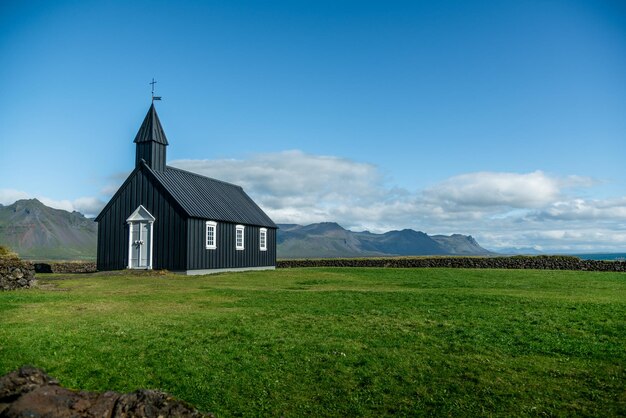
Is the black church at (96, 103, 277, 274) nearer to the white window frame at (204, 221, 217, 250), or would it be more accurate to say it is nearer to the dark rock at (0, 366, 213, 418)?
the white window frame at (204, 221, 217, 250)

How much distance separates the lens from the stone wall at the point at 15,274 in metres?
25.7

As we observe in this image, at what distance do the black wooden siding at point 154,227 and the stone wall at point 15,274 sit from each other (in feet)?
43.2

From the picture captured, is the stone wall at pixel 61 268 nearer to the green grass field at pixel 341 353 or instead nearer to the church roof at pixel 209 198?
the church roof at pixel 209 198

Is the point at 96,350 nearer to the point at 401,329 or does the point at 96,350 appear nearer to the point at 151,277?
the point at 401,329

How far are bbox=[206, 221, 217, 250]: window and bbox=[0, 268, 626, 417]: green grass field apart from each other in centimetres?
2038

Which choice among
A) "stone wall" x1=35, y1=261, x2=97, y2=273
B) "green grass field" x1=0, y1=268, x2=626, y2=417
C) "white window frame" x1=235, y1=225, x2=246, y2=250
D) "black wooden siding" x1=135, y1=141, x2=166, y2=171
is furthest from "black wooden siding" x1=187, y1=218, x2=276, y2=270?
"green grass field" x1=0, y1=268, x2=626, y2=417

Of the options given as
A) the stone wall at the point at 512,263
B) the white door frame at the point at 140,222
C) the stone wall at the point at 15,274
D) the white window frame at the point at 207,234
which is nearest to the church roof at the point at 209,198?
the white window frame at the point at 207,234

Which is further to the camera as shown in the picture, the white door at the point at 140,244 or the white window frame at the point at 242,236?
the white window frame at the point at 242,236

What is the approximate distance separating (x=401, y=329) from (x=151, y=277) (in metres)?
24.6

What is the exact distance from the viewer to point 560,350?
514 inches

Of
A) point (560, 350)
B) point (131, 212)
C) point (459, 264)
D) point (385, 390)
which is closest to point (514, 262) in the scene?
point (459, 264)

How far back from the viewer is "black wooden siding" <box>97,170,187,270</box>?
3959 cm

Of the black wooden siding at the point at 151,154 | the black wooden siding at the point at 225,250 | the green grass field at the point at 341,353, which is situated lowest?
the green grass field at the point at 341,353

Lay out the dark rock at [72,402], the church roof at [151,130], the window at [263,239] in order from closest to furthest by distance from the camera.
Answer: the dark rock at [72,402]
the church roof at [151,130]
the window at [263,239]
